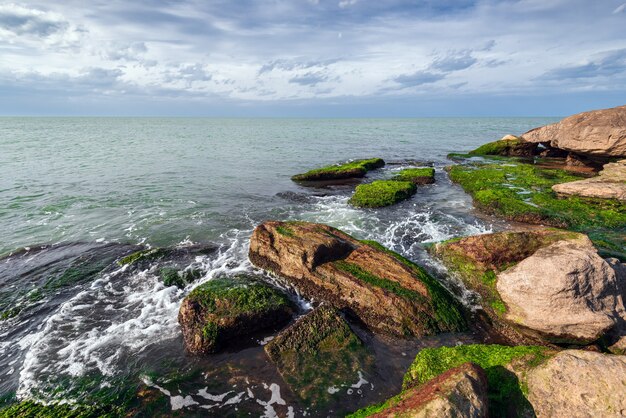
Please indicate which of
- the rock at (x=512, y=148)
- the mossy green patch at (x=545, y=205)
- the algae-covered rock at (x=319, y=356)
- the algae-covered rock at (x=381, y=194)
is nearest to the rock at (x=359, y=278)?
the algae-covered rock at (x=319, y=356)

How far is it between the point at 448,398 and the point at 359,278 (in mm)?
5767

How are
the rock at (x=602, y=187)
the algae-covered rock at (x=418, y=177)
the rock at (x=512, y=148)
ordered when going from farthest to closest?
the rock at (x=512, y=148), the algae-covered rock at (x=418, y=177), the rock at (x=602, y=187)

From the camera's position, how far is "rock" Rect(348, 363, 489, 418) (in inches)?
214

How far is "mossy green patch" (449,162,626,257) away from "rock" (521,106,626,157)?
293 centimetres

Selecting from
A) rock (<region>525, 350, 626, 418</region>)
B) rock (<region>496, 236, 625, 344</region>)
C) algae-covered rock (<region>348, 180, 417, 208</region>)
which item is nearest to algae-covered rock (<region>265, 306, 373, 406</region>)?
rock (<region>525, 350, 626, 418</region>)

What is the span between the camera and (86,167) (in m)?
36.7

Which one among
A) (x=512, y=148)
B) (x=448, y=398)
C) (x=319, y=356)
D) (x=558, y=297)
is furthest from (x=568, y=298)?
(x=512, y=148)

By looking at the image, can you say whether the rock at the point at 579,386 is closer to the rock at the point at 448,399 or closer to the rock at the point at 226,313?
the rock at the point at 448,399

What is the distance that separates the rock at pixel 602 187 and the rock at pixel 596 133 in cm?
399

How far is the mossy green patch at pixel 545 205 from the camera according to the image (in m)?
16.6

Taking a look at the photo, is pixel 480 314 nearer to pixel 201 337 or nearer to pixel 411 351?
pixel 411 351

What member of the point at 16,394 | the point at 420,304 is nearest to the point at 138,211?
the point at 16,394

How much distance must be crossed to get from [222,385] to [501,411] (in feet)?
20.3

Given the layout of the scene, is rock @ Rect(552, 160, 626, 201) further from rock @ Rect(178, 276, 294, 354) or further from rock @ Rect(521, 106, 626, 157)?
rock @ Rect(178, 276, 294, 354)
